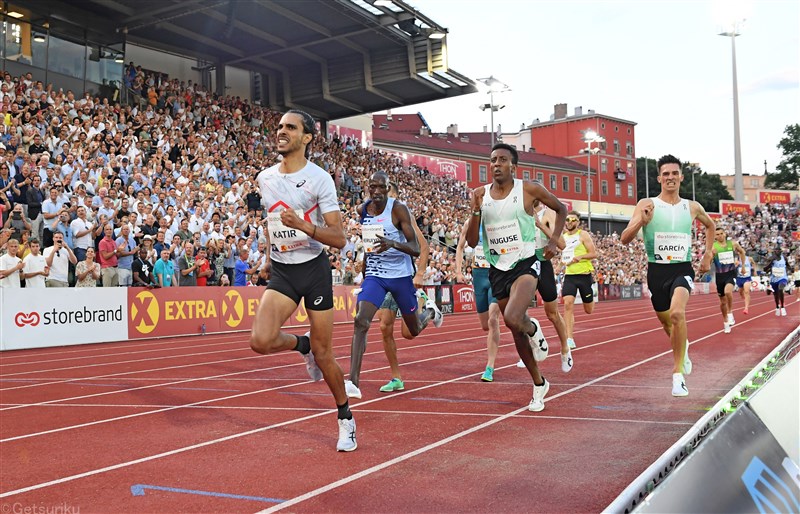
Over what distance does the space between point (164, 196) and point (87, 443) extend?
13159mm

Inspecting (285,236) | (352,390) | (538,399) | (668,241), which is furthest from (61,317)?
(668,241)

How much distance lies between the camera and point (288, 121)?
550cm

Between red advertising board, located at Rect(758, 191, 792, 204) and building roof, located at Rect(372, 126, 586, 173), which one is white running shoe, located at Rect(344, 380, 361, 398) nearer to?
building roof, located at Rect(372, 126, 586, 173)

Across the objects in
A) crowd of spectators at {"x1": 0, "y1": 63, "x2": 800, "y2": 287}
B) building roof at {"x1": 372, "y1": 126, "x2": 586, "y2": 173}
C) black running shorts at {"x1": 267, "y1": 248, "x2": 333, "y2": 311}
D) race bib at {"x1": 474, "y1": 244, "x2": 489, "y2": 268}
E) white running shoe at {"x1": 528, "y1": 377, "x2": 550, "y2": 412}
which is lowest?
white running shoe at {"x1": 528, "y1": 377, "x2": 550, "y2": 412}

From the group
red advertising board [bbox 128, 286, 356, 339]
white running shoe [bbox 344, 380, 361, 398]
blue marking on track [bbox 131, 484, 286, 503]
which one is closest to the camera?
blue marking on track [bbox 131, 484, 286, 503]

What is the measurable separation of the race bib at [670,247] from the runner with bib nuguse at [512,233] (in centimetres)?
142

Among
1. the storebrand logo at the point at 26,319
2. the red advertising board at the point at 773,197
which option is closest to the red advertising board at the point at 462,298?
the storebrand logo at the point at 26,319

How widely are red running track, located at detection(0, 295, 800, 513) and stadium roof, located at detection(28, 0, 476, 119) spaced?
59.6 ft

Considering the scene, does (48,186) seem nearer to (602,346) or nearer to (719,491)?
(602,346)

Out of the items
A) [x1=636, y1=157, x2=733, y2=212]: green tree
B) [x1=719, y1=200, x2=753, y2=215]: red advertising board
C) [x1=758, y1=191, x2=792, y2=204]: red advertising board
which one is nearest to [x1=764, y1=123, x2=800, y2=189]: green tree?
[x1=636, y1=157, x2=733, y2=212]: green tree

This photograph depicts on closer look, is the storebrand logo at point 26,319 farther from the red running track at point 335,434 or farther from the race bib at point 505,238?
the race bib at point 505,238

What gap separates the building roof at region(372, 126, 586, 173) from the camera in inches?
2487

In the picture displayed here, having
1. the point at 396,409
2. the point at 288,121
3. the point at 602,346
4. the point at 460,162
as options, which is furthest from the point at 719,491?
the point at 460,162

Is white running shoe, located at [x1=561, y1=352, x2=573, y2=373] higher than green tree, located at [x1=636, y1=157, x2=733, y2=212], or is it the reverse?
green tree, located at [x1=636, y1=157, x2=733, y2=212]
